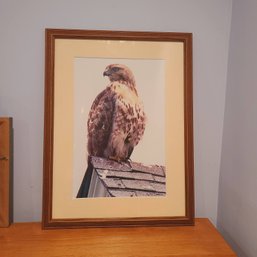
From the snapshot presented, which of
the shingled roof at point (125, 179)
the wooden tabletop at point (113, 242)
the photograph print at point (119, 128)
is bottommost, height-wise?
the wooden tabletop at point (113, 242)

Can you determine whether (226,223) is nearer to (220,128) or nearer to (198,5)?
(220,128)

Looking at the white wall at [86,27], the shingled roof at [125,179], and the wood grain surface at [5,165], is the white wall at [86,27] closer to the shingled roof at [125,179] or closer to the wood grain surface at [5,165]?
the wood grain surface at [5,165]

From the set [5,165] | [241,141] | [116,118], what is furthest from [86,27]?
[241,141]

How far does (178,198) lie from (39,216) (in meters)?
0.57

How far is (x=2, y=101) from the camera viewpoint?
1105 millimetres

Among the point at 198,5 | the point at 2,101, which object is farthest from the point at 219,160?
the point at 2,101

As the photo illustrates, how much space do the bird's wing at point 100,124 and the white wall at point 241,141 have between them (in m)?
0.48

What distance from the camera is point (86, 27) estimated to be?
111 cm

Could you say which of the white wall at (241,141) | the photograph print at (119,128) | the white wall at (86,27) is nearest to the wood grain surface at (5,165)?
the white wall at (86,27)

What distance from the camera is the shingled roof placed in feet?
3.54

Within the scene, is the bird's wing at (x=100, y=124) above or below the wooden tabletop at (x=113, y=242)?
above

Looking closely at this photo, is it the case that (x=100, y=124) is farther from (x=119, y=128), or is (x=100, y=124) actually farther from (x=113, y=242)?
(x=113, y=242)

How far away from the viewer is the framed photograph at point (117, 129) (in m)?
1.06

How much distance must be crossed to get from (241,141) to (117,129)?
465 millimetres
